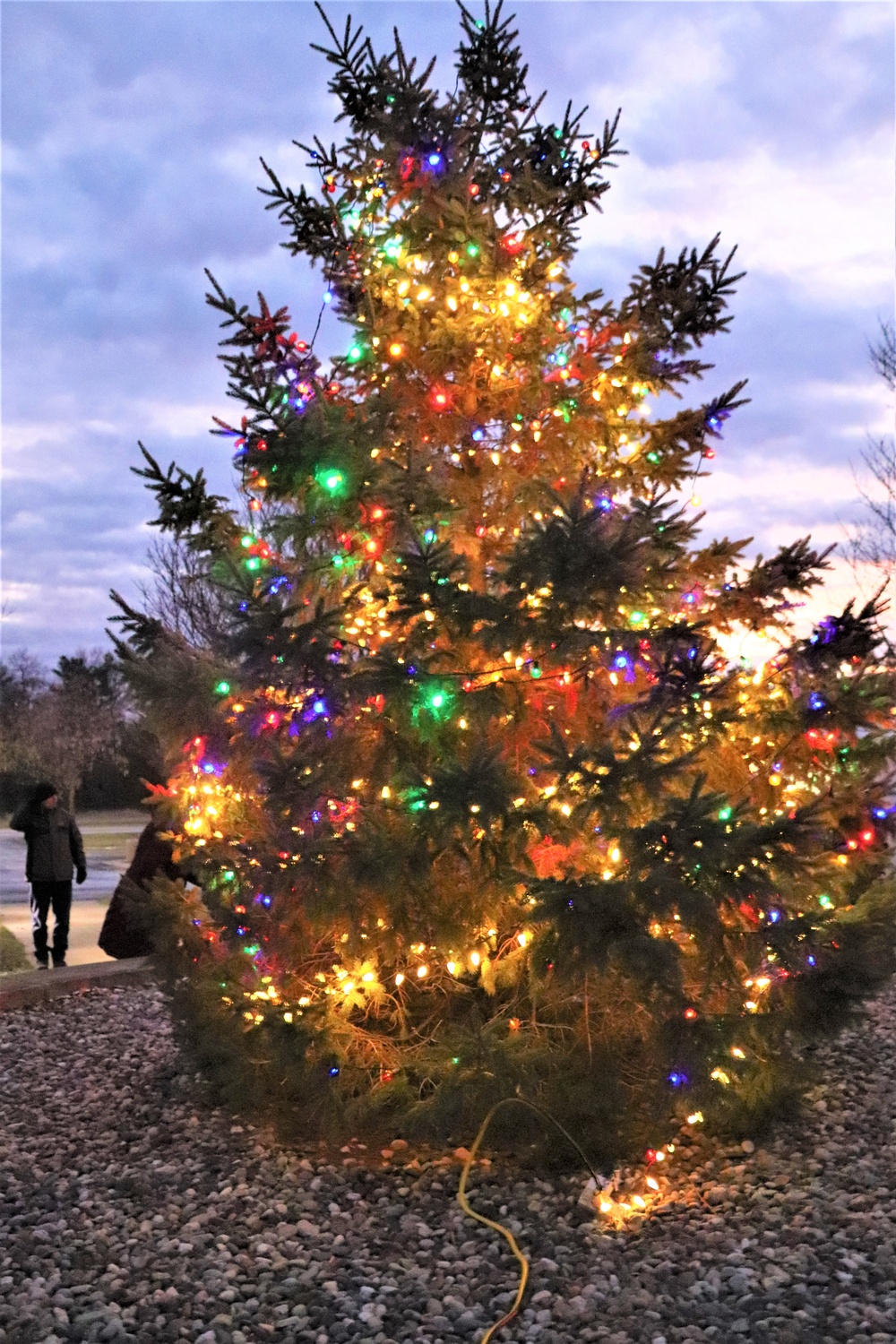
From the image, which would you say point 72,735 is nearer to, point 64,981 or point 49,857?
point 49,857

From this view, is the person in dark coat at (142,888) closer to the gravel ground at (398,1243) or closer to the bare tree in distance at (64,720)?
the gravel ground at (398,1243)

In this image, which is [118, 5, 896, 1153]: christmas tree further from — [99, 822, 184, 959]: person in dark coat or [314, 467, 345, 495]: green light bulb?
[99, 822, 184, 959]: person in dark coat

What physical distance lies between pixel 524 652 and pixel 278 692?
102cm

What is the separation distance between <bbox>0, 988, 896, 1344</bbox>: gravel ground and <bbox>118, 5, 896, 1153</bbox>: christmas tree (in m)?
0.30

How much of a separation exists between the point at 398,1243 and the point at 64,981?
4.30 m

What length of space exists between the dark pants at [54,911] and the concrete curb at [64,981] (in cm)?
120

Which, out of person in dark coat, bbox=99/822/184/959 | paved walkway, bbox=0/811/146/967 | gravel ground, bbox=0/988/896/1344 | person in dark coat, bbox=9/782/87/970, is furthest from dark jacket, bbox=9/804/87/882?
gravel ground, bbox=0/988/896/1344

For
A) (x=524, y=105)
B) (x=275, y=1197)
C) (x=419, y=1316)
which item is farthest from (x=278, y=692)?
(x=524, y=105)

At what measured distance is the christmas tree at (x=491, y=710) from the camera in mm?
3588

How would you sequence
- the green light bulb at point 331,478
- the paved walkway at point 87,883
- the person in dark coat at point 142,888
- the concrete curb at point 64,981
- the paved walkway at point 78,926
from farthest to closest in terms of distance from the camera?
the paved walkway at point 87,883 → the paved walkway at point 78,926 → the person in dark coat at point 142,888 → the concrete curb at point 64,981 → the green light bulb at point 331,478

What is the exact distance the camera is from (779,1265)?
3422mm

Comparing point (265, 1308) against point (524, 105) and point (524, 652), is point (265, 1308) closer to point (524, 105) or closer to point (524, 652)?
point (524, 652)

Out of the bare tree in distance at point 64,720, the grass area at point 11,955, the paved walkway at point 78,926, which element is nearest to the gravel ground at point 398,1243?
the grass area at point 11,955

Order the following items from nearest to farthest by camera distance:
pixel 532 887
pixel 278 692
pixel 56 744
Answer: pixel 532 887
pixel 278 692
pixel 56 744
